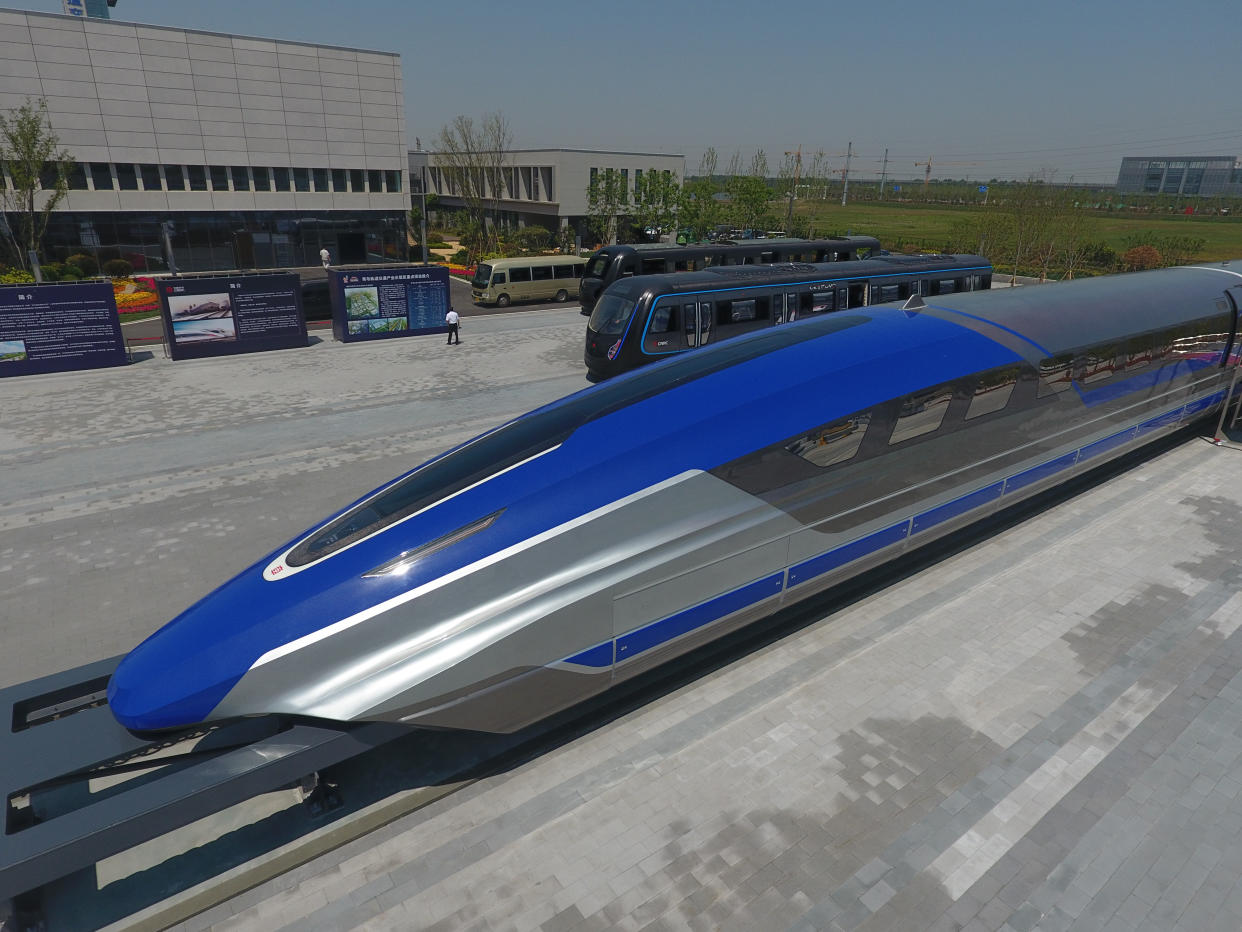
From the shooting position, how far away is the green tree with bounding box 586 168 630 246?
164ft

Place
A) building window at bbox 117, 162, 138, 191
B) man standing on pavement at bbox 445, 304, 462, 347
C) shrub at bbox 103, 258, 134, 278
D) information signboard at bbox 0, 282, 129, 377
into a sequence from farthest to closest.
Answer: shrub at bbox 103, 258, 134, 278
building window at bbox 117, 162, 138, 191
man standing on pavement at bbox 445, 304, 462, 347
information signboard at bbox 0, 282, 129, 377

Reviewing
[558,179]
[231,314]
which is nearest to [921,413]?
[231,314]

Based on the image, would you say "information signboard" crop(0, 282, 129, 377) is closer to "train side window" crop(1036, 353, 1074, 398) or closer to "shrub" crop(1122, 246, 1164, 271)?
"train side window" crop(1036, 353, 1074, 398)

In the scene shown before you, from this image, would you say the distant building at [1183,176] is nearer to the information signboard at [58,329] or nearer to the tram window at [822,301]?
the tram window at [822,301]

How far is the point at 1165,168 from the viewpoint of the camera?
14925 centimetres

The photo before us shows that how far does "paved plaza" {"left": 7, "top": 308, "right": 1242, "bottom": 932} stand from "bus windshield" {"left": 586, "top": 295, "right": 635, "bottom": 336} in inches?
296

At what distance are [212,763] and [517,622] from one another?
2.18m

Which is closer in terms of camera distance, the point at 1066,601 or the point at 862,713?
the point at 862,713

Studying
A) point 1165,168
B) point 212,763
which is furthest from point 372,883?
point 1165,168

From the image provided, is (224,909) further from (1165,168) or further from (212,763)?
(1165,168)

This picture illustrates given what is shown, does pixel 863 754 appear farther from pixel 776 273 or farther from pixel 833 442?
pixel 776 273

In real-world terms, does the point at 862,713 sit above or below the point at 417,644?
below

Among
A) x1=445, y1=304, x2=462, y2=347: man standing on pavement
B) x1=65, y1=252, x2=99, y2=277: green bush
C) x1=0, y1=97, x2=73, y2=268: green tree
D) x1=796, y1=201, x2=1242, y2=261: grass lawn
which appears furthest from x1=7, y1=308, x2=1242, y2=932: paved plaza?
x1=796, y1=201, x2=1242, y2=261: grass lawn

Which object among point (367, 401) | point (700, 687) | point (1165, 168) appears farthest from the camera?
point (1165, 168)
